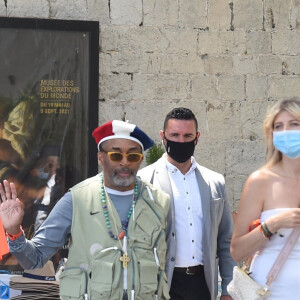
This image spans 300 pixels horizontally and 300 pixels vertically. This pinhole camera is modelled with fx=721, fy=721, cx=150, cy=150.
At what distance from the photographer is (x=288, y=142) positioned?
3.56 metres

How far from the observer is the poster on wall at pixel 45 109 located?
24.2 ft

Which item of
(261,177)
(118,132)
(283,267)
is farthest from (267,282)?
(118,132)

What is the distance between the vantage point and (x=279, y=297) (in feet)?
11.2

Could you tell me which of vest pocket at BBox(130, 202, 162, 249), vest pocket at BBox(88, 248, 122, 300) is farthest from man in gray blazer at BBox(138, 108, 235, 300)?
vest pocket at BBox(88, 248, 122, 300)

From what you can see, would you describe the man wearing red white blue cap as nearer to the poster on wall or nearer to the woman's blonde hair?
the woman's blonde hair

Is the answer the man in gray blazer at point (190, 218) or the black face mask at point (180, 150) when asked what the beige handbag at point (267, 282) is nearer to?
the man in gray blazer at point (190, 218)

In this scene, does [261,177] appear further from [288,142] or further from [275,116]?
[275,116]

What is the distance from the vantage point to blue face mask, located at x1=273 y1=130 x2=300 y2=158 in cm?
356

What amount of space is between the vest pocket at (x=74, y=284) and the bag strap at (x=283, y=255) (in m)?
0.89

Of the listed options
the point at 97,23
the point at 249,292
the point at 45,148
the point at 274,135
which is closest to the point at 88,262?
the point at 249,292

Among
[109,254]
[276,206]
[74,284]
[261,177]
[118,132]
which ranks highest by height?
[118,132]

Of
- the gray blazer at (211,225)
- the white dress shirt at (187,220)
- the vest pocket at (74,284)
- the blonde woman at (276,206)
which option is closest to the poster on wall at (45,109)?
the gray blazer at (211,225)

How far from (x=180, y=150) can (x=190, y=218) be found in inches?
16.7

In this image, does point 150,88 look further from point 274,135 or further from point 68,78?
point 274,135
